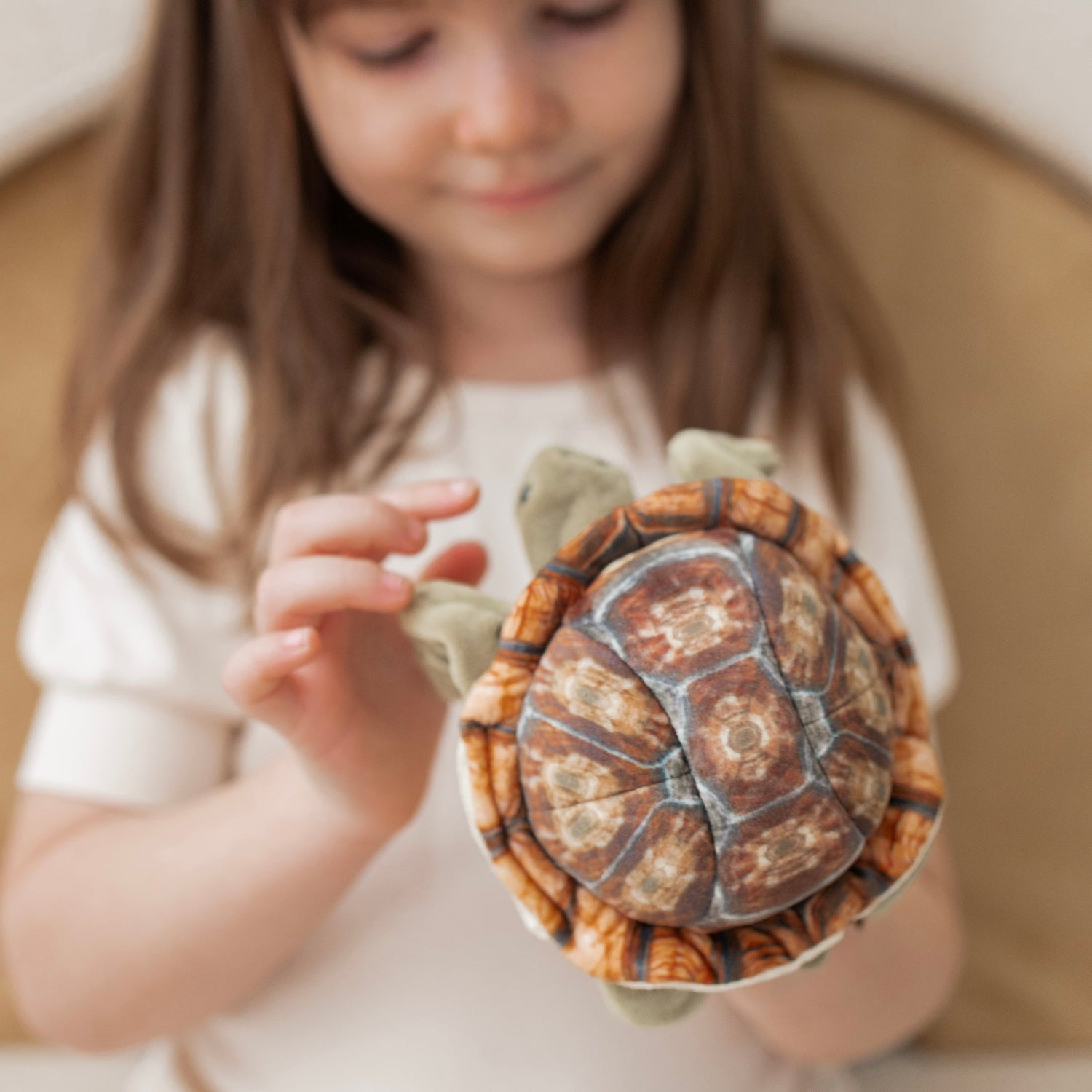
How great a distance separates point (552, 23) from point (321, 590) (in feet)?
1.05

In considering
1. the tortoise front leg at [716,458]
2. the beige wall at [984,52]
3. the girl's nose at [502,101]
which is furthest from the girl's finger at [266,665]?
the beige wall at [984,52]

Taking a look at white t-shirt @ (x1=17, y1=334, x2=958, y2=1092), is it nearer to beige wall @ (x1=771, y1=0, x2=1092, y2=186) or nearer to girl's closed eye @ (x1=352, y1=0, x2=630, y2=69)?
girl's closed eye @ (x1=352, y1=0, x2=630, y2=69)

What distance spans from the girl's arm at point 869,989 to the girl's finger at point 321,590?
0.28 m

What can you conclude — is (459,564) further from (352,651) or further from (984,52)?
(984,52)

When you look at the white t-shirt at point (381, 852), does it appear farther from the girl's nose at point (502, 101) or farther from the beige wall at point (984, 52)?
the beige wall at point (984, 52)

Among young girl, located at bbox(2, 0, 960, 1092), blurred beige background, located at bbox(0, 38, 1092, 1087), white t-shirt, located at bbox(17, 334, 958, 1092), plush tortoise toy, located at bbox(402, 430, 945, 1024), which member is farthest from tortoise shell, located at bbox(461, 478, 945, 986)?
blurred beige background, located at bbox(0, 38, 1092, 1087)

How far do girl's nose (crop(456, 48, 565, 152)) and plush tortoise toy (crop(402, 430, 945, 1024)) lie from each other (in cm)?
25

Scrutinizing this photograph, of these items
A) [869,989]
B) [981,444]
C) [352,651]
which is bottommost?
[869,989]

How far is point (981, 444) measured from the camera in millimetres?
783

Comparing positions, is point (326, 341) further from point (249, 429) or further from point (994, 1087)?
point (994, 1087)

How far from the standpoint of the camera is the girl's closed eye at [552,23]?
530mm

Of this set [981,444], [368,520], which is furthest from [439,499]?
[981,444]

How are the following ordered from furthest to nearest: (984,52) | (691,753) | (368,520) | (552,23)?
(984,52) < (552,23) < (368,520) < (691,753)

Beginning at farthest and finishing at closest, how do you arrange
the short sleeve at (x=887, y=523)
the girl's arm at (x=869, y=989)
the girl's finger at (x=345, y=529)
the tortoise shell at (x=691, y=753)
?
1. the short sleeve at (x=887, y=523)
2. the girl's arm at (x=869, y=989)
3. the girl's finger at (x=345, y=529)
4. the tortoise shell at (x=691, y=753)
